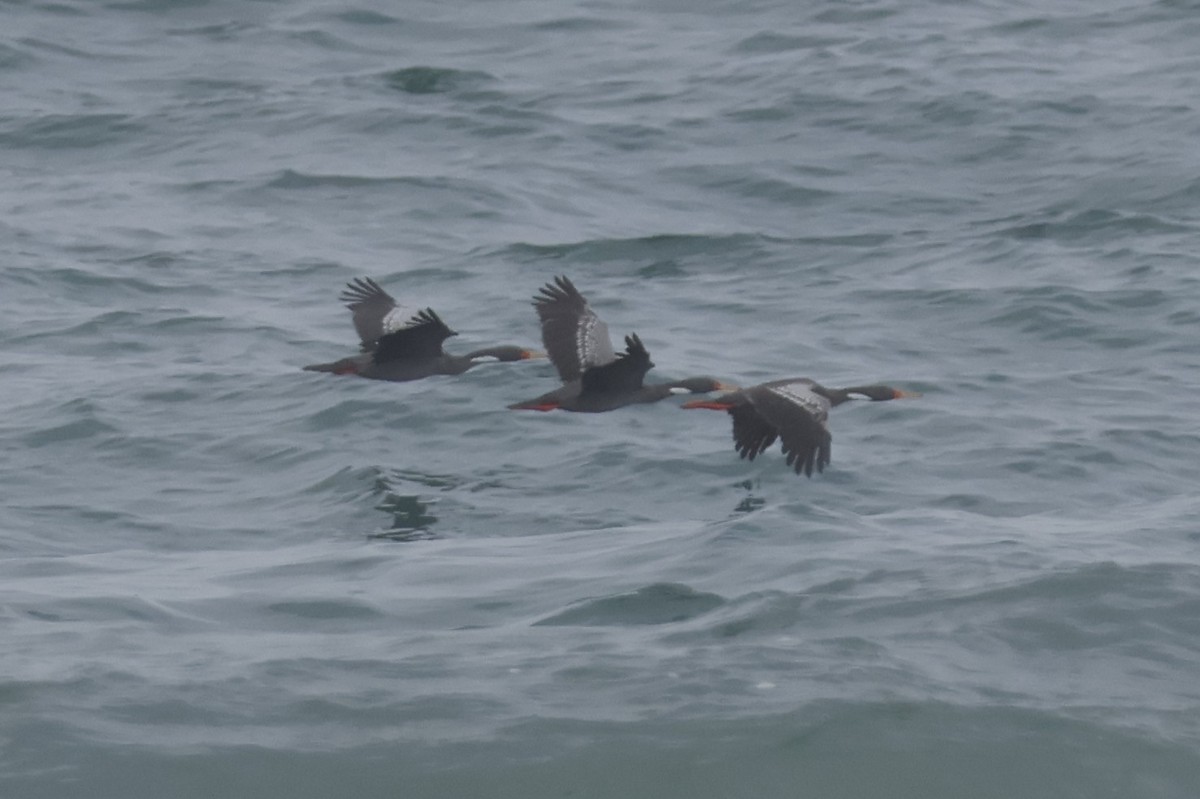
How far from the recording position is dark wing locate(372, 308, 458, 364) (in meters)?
12.9

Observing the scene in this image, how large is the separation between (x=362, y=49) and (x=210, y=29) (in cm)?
186

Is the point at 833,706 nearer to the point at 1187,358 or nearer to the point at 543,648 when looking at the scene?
the point at 543,648

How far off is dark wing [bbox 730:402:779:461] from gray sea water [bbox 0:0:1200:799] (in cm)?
23

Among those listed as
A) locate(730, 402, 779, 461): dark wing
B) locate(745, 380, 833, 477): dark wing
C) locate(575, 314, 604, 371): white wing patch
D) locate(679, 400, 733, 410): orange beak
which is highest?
locate(575, 314, 604, 371): white wing patch

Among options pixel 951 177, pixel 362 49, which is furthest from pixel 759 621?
pixel 362 49

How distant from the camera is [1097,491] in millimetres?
11102

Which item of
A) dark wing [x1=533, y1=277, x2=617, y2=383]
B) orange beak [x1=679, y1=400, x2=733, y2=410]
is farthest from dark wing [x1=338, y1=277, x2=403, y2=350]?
orange beak [x1=679, y1=400, x2=733, y2=410]

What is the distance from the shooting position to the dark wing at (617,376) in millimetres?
12102

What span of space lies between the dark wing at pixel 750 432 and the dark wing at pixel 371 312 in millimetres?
2581

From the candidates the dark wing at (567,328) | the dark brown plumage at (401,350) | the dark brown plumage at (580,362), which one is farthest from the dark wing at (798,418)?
the dark brown plumage at (401,350)

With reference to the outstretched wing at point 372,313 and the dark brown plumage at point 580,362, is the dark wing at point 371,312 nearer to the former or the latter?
the outstretched wing at point 372,313

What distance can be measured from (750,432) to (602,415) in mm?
1956

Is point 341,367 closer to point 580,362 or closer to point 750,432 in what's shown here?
point 580,362

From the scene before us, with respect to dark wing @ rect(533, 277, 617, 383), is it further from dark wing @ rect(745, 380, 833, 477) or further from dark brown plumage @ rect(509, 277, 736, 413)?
dark wing @ rect(745, 380, 833, 477)
